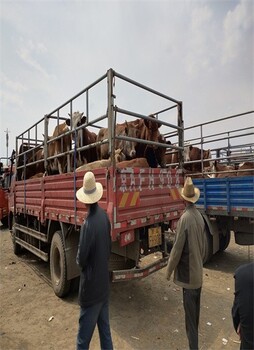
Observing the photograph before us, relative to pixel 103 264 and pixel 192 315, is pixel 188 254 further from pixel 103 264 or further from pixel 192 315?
pixel 103 264

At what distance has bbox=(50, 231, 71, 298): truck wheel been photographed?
425 centimetres

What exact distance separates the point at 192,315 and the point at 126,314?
1373mm

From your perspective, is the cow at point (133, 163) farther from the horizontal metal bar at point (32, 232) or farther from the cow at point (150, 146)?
the horizontal metal bar at point (32, 232)

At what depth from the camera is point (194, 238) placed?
287 centimetres

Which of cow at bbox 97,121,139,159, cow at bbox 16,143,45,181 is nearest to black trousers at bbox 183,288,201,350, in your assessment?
cow at bbox 97,121,139,159

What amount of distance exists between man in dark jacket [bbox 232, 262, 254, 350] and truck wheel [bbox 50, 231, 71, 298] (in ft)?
10.4

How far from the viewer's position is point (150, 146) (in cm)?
494

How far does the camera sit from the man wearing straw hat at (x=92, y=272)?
7.98 feet

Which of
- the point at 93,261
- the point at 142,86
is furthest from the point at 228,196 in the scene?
the point at 93,261

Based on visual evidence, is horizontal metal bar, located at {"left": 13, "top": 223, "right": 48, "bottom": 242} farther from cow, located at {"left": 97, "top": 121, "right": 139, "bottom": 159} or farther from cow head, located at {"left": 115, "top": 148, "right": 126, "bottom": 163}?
cow head, located at {"left": 115, "top": 148, "right": 126, "bottom": 163}

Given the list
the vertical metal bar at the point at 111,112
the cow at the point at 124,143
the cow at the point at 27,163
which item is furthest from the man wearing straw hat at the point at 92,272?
the cow at the point at 27,163

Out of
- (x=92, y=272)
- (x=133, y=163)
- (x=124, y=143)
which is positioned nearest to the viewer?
(x=92, y=272)

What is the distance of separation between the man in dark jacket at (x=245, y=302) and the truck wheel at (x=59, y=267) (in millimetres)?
3178

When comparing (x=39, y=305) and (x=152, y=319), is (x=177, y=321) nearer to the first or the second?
(x=152, y=319)
